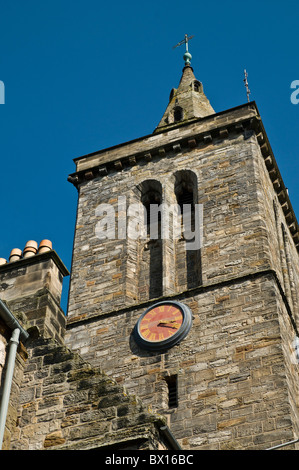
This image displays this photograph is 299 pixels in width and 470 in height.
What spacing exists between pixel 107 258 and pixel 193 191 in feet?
9.23

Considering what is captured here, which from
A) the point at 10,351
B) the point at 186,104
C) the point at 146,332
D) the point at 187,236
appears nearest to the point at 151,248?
the point at 187,236

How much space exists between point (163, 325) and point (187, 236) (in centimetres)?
336

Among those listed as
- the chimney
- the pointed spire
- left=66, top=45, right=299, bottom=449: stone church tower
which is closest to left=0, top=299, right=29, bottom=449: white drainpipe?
the chimney

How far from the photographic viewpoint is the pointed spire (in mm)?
26750

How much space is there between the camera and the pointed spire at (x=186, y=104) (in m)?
26.8

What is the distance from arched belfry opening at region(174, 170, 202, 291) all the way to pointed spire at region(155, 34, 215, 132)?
2.64 m

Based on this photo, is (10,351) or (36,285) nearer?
(10,351)

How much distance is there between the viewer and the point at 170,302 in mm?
20234

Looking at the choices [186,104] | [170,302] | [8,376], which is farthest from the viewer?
[186,104]

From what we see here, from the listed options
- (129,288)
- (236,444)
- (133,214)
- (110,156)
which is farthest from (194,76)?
(236,444)

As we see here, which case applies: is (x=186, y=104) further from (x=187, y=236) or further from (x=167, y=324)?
(x=167, y=324)

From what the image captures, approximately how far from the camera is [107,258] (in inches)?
886

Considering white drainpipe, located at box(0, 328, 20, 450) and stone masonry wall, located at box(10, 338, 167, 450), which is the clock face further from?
white drainpipe, located at box(0, 328, 20, 450)
